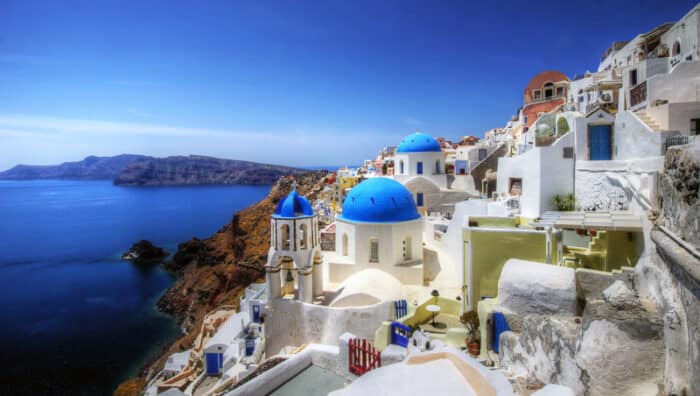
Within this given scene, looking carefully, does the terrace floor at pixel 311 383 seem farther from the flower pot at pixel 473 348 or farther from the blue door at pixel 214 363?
the blue door at pixel 214 363

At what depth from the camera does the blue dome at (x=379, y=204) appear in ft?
47.1

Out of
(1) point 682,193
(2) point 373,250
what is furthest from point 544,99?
(1) point 682,193

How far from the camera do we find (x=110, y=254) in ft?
180

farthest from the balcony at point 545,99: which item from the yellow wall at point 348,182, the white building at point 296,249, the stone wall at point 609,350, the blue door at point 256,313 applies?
the stone wall at point 609,350

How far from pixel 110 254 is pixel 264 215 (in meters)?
28.3

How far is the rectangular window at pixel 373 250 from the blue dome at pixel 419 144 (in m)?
11.4

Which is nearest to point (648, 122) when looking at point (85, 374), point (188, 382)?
point (188, 382)

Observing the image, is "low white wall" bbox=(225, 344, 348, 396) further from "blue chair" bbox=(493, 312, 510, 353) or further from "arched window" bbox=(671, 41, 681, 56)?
"arched window" bbox=(671, 41, 681, 56)

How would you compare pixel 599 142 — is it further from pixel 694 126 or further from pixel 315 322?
pixel 315 322

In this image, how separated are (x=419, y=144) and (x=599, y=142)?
13783mm

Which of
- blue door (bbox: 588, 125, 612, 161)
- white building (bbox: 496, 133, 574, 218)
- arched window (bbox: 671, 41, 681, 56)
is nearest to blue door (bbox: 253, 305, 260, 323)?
white building (bbox: 496, 133, 574, 218)

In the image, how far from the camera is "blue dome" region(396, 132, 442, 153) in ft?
79.8

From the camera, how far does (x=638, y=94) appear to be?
11992mm

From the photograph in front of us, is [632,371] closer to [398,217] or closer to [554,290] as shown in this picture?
[554,290]
